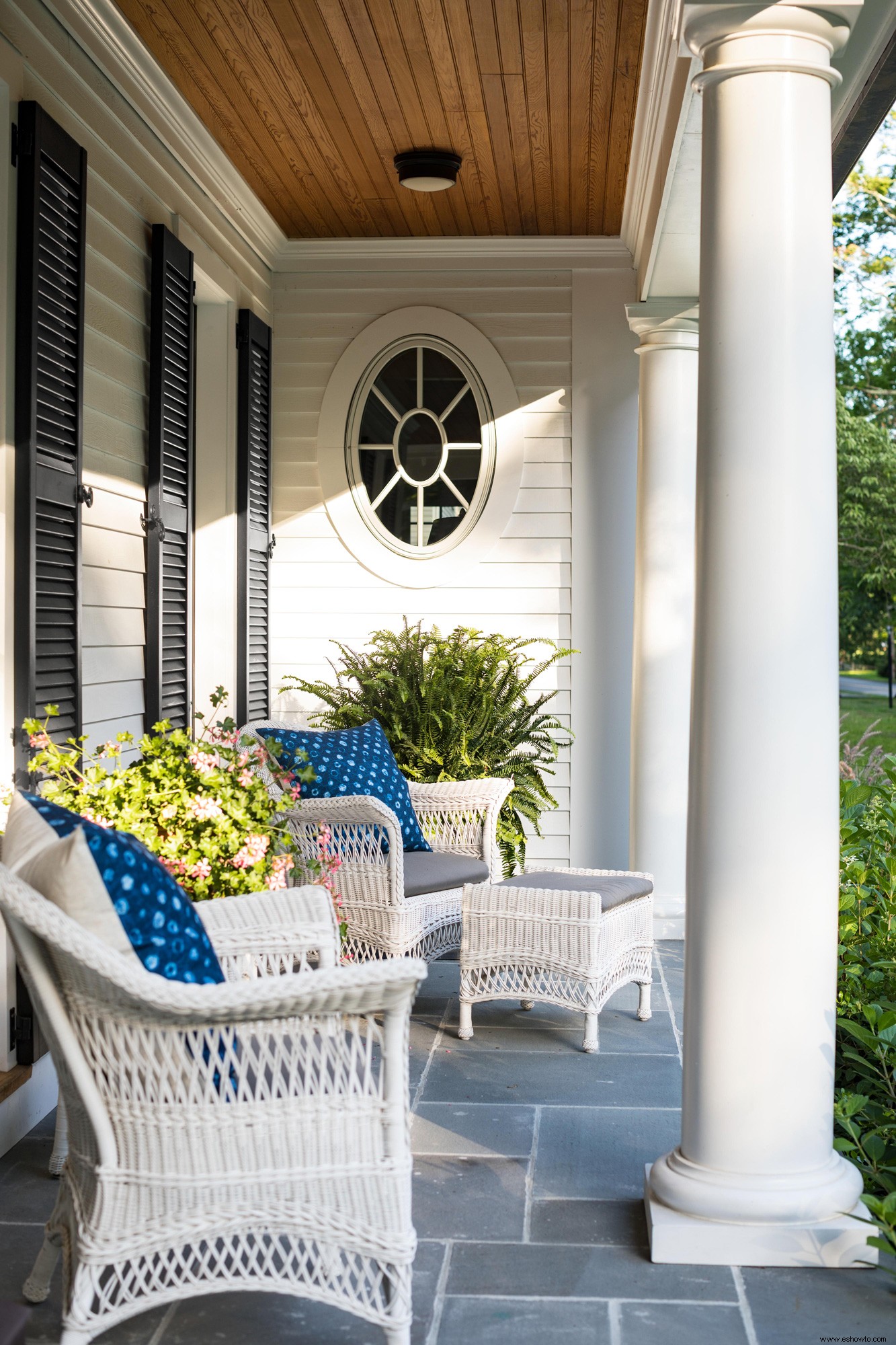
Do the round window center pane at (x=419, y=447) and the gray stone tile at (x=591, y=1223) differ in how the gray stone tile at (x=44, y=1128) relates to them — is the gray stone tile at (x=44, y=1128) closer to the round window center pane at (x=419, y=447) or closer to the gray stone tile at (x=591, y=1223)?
the gray stone tile at (x=591, y=1223)

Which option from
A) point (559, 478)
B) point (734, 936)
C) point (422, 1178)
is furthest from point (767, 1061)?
point (559, 478)

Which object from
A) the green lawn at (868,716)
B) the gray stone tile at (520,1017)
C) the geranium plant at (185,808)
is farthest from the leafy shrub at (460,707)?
the green lawn at (868,716)

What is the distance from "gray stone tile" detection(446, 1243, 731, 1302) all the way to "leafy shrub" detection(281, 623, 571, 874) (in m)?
2.86

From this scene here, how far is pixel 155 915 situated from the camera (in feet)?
6.46

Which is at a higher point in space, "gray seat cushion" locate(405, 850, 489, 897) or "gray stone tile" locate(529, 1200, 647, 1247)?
"gray seat cushion" locate(405, 850, 489, 897)

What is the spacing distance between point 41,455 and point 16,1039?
1.40 m

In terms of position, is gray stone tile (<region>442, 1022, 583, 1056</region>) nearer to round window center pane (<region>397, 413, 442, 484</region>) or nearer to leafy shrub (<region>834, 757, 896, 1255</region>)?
leafy shrub (<region>834, 757, 896, 1255</region>)

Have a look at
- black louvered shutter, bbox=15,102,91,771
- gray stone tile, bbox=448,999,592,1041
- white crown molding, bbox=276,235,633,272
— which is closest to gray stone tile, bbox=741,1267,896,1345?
gray stone tile, bbox=448,999,592,1041

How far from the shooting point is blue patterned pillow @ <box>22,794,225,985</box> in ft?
6.31

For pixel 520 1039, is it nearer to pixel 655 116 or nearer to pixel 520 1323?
pixel 520 1323

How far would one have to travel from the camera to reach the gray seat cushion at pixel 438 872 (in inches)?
146

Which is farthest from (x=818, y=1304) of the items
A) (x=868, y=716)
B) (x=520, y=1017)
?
(x=868, y=716)

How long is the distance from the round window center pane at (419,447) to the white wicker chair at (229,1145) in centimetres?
400

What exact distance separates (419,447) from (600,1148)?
3559 millimetres
